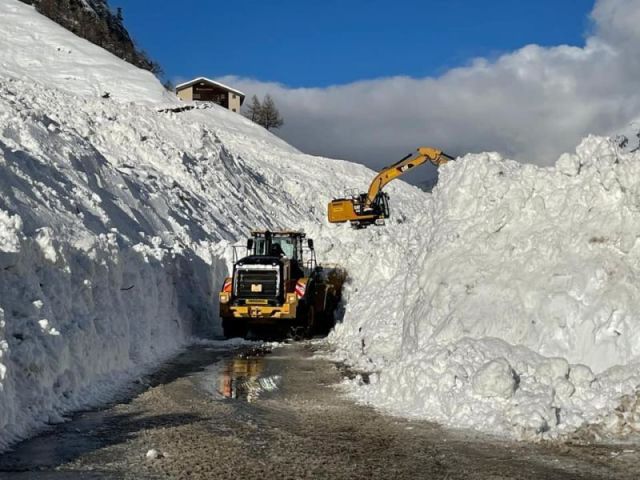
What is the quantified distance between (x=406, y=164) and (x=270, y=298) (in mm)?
9993

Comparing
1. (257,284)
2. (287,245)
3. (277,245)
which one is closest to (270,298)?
(257,284)

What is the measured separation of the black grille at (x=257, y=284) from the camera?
1844 centimetres

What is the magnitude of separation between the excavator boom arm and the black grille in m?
8.61

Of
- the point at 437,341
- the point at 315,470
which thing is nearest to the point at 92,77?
the point at 437,341

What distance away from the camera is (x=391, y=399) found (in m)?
10.3

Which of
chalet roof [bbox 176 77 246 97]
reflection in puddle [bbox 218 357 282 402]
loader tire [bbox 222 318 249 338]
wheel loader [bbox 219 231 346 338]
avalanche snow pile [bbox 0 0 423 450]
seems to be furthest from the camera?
chalet roof [bbox 176 77 246 97]

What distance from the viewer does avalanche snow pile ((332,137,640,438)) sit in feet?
29.5

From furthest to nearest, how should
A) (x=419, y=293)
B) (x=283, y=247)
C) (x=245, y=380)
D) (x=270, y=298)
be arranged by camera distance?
(x=283, y=247), (x=270, y=298), (x=419, y=293), (x=245, y=380)

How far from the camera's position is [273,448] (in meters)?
8.00

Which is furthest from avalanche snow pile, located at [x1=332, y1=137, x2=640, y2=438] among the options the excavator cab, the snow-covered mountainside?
the excavator cab

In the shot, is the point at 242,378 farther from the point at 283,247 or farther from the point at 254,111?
the point at 254,111

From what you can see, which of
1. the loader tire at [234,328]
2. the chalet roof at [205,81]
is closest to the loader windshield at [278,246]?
the loader tire at [234,328]

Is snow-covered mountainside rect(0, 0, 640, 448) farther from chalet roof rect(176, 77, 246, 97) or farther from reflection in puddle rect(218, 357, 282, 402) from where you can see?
chalet roof rect(176, 77, 246, 97)

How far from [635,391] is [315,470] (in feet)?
13.5
